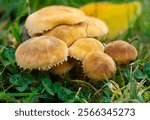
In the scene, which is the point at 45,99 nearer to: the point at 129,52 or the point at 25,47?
the point at 25,47

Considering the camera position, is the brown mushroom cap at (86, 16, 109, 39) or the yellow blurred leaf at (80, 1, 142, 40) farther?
the yellow blurred leaf at (80, 1, 142, 40)

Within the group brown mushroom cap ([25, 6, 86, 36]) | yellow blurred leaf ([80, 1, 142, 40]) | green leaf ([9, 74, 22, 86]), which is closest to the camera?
green leaf ([9, 74, 22, 86])

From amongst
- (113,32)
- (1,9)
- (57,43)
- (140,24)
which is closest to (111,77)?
(57,43)

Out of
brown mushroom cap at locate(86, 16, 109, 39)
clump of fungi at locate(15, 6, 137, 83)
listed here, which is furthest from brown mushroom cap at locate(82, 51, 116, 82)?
brown mushroom cap at locate(86, 16, 109, 39)

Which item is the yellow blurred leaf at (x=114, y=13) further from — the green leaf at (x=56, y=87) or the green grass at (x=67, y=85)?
the green leaf at (x=56, y=87)

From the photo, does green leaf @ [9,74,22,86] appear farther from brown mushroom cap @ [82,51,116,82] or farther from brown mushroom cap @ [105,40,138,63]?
brown mushroom cap @ [105,40,138,63]

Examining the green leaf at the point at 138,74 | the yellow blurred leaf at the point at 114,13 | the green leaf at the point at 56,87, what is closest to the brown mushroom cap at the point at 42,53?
the green leaf at the point at 56,87

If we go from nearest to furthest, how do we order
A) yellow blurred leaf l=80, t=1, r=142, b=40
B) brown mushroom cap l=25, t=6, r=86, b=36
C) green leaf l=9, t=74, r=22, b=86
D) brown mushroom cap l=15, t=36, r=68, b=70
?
brown mushroom cap l=15, t=36, r=68, b=70
green leaf l=9, t=74, r=22, b=86
brown mushroom cap l=25, t=6, r=86, b=36
yellow blurred leaf l=80, t=1, r=142, b=40
